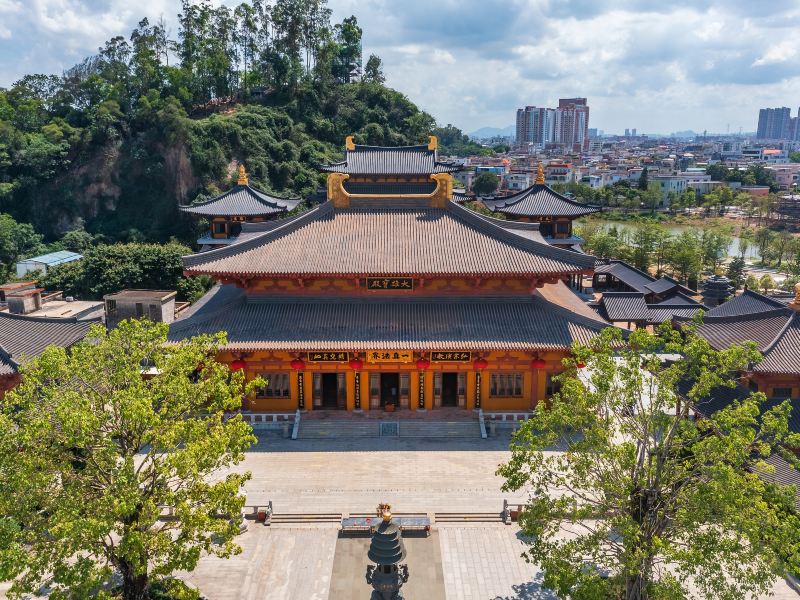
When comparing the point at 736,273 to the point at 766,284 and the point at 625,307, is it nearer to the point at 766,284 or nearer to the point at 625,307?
the point at 766,284

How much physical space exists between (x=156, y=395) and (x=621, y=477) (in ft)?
33.6

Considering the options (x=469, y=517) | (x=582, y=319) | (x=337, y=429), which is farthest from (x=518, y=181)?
(x=469, y=517)

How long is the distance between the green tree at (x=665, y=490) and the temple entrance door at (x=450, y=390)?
447 inches

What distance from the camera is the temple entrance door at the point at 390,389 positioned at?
24250mm

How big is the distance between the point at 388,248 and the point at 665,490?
15.6 metres

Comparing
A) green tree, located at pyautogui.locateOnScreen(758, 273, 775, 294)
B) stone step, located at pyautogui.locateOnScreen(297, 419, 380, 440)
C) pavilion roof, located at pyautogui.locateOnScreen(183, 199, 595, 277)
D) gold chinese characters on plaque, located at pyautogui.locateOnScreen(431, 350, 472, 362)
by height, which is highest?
pavilion roof, located at pyautogui.locateOnScreen(183, 199, 595, 277)

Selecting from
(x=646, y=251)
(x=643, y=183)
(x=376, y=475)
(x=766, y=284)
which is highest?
(x=643, y=183)

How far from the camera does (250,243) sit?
80.8 ft

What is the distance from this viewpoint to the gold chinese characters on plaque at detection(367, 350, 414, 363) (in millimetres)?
23172

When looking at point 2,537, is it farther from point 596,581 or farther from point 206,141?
point 206,141

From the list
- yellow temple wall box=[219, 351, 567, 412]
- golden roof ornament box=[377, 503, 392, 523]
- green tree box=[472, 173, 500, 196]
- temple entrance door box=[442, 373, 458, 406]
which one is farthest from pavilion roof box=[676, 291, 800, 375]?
green tree box=[472, 173, 500, 196]

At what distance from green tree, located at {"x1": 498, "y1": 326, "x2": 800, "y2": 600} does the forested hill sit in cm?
6245

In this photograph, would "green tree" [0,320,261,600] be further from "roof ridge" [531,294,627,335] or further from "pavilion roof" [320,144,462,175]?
"pavilion roof" [320,144,462,175]

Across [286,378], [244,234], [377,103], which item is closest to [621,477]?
[286,378]
